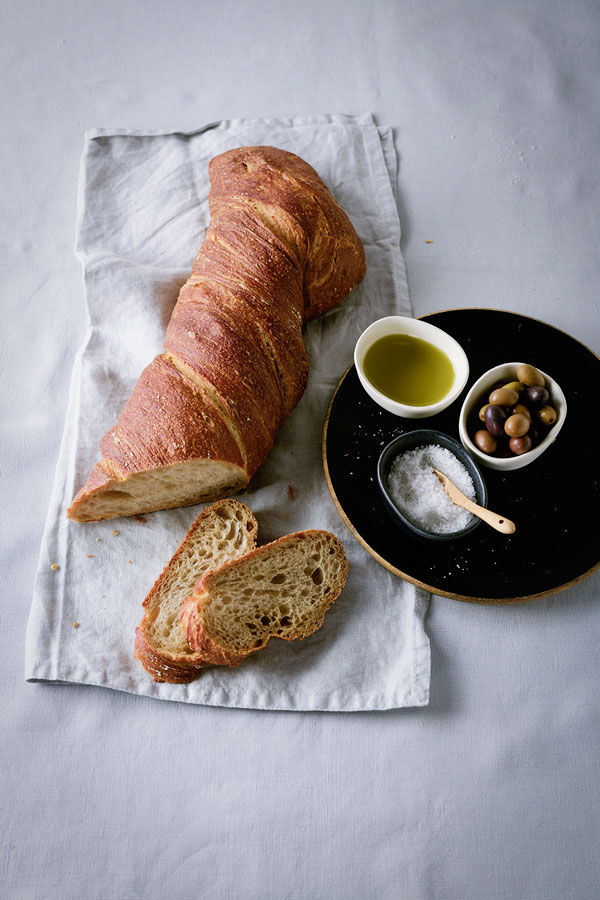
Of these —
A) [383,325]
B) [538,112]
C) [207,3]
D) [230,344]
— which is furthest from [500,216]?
[207,3]

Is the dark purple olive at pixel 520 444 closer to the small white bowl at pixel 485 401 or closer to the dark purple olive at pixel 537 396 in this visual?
the small white bowl at pixel 485 401

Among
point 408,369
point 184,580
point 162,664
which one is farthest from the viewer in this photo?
point 408,369

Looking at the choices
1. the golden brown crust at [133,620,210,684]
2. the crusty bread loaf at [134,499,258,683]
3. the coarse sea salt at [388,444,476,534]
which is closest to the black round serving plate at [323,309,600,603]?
the coarse sea salt at [388,444,476,534]

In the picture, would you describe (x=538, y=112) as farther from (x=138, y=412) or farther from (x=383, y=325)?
(x=138, y=412)

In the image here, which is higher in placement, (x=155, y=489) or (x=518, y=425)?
(x=518, y=425)

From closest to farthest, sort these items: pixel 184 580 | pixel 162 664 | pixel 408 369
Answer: pixel 162 664 < pixel 184 580 < pixel 408 369

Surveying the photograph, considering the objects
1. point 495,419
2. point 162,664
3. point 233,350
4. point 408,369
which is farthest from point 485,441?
point 162,664

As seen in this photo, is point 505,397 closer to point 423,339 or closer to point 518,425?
point 518,425
